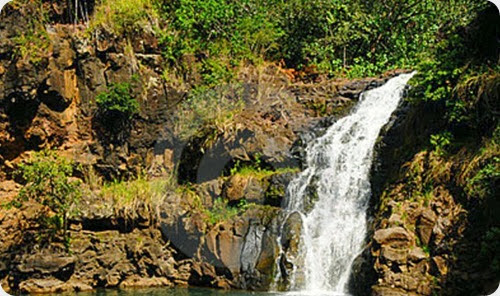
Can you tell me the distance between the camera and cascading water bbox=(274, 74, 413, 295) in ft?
36.1

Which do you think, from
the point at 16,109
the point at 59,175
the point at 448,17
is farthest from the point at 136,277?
the point at 448,17

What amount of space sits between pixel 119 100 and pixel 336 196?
628 cm

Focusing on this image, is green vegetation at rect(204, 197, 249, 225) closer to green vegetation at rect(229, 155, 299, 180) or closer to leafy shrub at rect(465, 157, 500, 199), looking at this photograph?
green vegetation at rect(229, 155, 299, 180)

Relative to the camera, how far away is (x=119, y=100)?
47.5 feet

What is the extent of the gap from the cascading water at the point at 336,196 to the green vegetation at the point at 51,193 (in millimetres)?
4937

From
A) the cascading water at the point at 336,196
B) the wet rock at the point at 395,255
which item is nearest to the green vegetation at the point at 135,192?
the cascading water at the point at 336,196

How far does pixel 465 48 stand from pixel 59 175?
8.88 metres

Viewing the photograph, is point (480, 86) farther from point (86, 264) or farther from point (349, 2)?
point (349, 2)

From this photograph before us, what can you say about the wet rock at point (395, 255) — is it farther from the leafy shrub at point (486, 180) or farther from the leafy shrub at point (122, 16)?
the leafy shrub at point (122, 16)

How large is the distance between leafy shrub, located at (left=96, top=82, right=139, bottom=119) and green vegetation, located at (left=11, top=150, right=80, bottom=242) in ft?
7.94

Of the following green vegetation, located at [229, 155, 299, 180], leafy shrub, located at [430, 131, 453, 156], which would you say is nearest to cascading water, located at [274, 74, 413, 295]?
A: green vegetation, located at [229, 155, 299, 180]

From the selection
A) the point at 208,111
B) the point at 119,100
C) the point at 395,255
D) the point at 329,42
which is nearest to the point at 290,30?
the point at 329,42

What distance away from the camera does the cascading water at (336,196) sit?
11000 mm

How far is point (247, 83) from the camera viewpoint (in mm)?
15266
